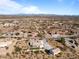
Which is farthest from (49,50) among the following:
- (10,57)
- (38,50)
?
(10,57)

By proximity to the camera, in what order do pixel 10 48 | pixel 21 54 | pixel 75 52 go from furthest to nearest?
pixel 10 48, pixel 75 52, pixel 21 54

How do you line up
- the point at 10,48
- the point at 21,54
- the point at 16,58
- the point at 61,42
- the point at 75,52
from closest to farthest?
the point at 16,58
the point at 21,54
the point at 75,52
the point at 10,48
the point at 61,42

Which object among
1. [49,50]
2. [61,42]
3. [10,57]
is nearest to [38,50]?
[49,50]

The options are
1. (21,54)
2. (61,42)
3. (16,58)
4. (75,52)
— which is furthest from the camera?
(61,42)

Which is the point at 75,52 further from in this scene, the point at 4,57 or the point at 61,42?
the point at 4,57

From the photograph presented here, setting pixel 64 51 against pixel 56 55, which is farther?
pixel 64 51

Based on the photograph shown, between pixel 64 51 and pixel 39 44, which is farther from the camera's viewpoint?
pixel 39 44

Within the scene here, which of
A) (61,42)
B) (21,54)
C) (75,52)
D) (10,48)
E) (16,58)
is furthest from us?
(61,42)

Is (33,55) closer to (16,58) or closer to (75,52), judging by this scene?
(16,58)
